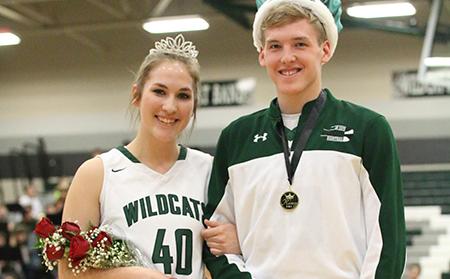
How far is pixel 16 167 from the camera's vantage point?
16281 millimetres

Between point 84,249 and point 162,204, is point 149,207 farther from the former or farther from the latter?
point 84,249

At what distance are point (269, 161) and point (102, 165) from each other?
0.71 m

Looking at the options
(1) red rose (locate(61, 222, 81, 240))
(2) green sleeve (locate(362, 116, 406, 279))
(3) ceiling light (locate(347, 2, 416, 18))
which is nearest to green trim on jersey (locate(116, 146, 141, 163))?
(1) red rose (locate(61, 222, 81, 240))

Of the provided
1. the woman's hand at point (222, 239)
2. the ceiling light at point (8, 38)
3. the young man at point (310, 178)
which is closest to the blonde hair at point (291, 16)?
the young man at point (310, 178)

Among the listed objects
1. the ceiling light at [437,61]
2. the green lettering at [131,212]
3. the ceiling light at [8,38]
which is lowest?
the green lettering at [131,212]

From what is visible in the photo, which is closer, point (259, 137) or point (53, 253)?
point (259, 137)

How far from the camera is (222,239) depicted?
8.93 ft

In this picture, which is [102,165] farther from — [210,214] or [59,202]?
[59,202]

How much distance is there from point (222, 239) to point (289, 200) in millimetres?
336

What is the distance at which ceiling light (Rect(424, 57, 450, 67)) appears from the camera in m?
8.91

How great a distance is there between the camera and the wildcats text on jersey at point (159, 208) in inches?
114

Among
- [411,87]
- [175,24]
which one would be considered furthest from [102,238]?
[411,87]

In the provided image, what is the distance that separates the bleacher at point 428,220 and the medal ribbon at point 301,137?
984 cm

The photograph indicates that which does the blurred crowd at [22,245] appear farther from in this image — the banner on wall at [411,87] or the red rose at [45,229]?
the red rose at [45,229]
